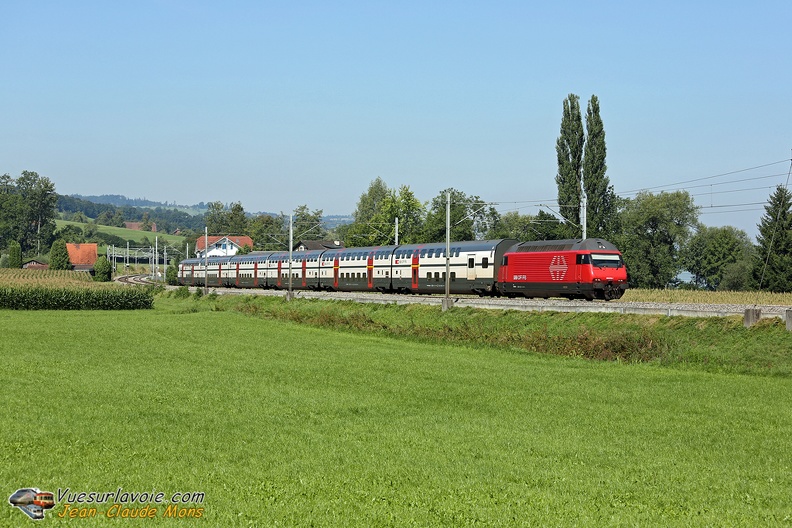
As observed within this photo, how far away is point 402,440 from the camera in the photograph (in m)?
17.4

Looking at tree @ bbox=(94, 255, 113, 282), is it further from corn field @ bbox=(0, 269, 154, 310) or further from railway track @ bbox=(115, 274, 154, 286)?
corn field @ bbox=(0, 269, 154, 310)

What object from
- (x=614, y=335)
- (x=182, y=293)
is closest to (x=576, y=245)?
(x=614, y=335)

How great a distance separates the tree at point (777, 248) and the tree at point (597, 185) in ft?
51.1

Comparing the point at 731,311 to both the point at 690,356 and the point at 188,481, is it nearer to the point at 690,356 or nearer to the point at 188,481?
the point at 690,356

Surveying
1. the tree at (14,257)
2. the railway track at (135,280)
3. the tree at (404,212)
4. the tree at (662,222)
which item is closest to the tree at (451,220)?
the tree at (404,212)

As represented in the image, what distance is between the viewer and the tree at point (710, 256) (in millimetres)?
133375

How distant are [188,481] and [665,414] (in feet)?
43.1

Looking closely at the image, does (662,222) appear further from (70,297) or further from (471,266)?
(70,297)

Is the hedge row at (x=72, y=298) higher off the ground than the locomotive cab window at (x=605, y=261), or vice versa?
the locomotive cab window at (x=605, y=261)

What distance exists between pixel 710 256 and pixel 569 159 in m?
55.3

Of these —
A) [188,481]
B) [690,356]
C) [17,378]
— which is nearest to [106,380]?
[17,378]

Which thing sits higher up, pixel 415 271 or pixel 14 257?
pixel 14 257

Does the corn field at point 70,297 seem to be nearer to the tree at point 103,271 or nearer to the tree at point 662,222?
the tree at point 103,271

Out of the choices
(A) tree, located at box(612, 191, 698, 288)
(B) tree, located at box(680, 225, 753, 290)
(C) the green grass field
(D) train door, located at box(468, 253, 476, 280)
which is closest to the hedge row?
(D) train door, located at box(468, 253, 476, 280)
